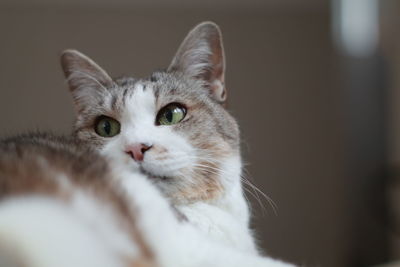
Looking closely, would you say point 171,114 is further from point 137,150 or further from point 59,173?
point 59,173

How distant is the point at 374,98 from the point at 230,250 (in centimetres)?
192

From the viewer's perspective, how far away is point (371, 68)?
2303 mm

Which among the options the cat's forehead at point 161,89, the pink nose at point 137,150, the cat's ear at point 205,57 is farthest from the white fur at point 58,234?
the cat's ear at point 205,57

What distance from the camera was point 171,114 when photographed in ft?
2.48

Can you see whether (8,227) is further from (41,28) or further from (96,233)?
(41,28)

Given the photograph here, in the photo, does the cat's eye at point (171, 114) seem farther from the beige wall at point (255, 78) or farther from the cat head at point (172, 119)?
the beige wall at point (255, 78)

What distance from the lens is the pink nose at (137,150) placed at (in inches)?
26.2

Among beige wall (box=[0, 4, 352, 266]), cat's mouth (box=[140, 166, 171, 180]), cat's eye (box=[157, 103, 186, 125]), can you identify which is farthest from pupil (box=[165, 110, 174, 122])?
beige wall (box=[0, 4, 352, 266])

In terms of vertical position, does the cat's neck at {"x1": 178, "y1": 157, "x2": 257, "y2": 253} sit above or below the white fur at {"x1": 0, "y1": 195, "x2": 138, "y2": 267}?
below

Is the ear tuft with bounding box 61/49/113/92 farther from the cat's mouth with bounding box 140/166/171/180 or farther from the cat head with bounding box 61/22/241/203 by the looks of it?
the cat's mouth with bounding box 140/166/171/180

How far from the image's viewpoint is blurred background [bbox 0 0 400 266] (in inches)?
42.4

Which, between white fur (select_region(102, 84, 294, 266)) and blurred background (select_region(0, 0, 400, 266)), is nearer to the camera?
white fur (select_region(102, 84, 294, 266))

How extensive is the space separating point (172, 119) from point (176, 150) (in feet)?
0.24

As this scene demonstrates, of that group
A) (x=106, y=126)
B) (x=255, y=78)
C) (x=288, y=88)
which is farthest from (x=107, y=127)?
(x=288, y=88)
